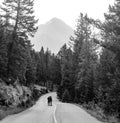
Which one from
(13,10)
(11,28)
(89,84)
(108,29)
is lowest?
(89,84)

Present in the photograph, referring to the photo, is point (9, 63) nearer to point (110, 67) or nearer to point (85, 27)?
point (110, 67)

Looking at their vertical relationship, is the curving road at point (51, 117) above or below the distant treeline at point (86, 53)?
below

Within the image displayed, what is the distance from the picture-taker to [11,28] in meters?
31.2

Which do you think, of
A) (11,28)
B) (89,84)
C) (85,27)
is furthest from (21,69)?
(85,27)

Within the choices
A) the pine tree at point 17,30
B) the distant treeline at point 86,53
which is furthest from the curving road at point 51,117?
the pine tree at point 17,30

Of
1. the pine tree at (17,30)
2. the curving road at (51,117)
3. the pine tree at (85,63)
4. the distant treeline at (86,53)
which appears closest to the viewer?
the curving road at (51,117)

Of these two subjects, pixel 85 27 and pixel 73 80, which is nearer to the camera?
pixel 85 27

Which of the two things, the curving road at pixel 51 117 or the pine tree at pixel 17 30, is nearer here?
the curving road at pixel 51 117

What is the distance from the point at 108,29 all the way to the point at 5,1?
16366 millimetres

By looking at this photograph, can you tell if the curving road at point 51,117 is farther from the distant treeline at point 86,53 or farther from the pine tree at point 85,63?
the pine tree at point 85,63

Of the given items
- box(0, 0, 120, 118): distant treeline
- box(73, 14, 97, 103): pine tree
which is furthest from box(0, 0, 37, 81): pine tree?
box(73, 14, 97, 103): pine tree

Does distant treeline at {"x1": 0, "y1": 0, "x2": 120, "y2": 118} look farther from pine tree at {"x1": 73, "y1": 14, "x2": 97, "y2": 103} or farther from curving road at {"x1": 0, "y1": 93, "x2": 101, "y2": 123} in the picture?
curving road at {"x1": 0, "y1": 93, "x2": 101, "y2": 123}

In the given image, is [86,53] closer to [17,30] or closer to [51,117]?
[17,30]

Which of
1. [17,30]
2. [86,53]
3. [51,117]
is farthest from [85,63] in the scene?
[51,117]
